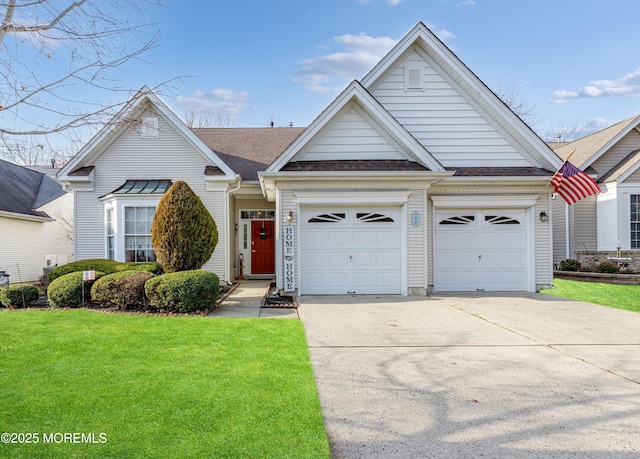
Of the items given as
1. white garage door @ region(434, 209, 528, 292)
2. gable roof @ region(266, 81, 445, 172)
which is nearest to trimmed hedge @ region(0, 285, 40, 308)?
gable roof @ region(266, 81, 445, 172)

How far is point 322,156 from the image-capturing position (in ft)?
36.1

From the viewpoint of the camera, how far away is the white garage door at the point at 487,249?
11.8 m

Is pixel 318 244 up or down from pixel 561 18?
down

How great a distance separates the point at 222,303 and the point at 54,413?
6.12 m

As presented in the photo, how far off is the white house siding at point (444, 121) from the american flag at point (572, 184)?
1.12 metres

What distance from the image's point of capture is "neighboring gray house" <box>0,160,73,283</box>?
16.0 meters

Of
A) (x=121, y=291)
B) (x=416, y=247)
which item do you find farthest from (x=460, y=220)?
(x=121, y=291)

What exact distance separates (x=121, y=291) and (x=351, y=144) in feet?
21.5

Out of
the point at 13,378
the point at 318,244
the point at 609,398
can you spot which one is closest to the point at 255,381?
the point at 13,378

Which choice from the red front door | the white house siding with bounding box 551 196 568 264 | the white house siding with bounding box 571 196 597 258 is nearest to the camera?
the white house siding with bounding box 571 196 597 258

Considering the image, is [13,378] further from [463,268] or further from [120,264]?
[463,268]

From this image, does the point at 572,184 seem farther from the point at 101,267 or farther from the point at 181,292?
the point at 101,267

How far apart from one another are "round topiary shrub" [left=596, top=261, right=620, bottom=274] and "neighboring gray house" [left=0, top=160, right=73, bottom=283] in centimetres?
2083

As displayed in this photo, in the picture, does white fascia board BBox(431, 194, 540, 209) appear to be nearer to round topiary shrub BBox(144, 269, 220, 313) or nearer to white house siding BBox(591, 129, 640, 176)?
white house siding BBox(591, 129, 640, 176)
